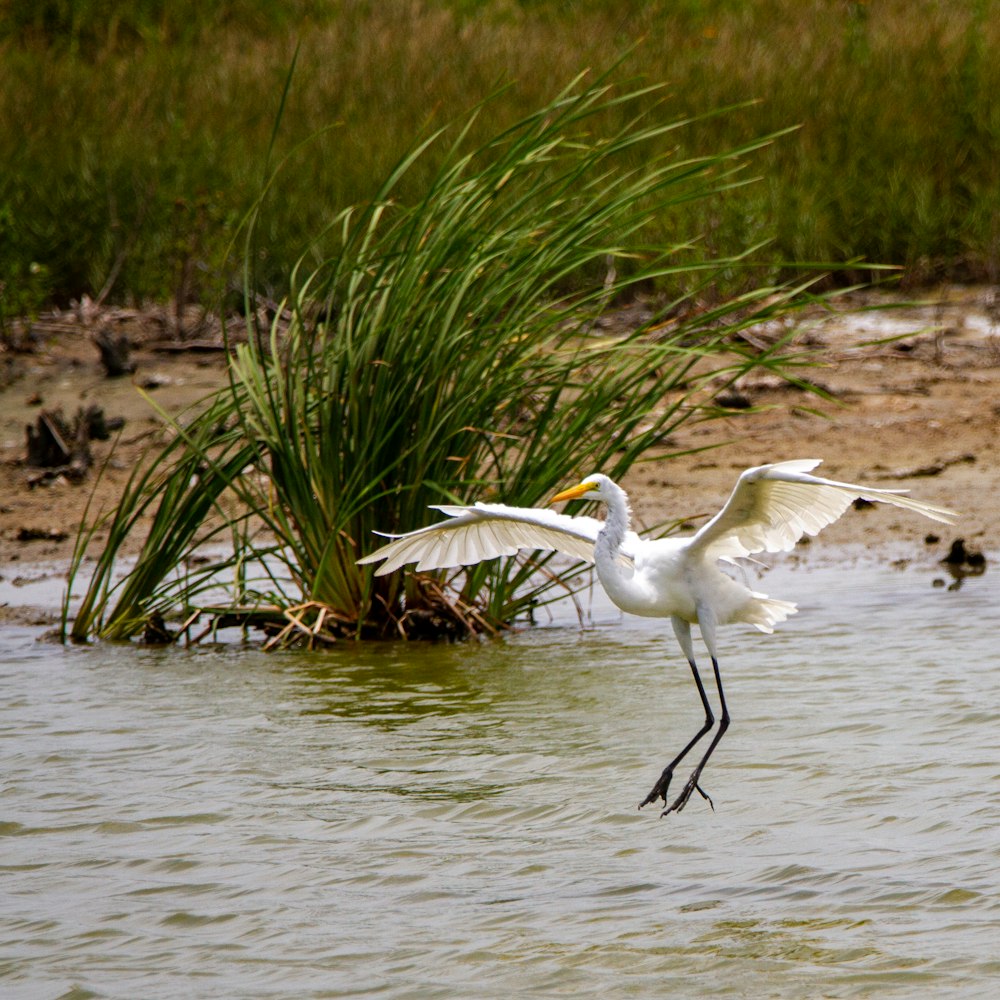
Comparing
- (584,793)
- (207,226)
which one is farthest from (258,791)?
(207,226)

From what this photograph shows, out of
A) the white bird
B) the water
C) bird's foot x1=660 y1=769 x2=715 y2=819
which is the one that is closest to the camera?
the water

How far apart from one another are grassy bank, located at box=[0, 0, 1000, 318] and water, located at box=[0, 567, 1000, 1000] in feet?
10.7

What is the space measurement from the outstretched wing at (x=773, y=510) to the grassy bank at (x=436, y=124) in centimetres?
361

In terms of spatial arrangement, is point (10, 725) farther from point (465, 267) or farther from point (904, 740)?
point (904, 740)

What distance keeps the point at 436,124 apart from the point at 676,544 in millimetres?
8793

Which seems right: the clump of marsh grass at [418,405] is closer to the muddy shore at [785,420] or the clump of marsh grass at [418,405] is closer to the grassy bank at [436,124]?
the muddy shore at [785,420]

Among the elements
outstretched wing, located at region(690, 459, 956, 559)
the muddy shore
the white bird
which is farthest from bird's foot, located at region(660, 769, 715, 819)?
the muddy shore

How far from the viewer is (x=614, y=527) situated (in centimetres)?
476

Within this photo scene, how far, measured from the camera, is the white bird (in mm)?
4543

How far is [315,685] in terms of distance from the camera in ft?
19.4

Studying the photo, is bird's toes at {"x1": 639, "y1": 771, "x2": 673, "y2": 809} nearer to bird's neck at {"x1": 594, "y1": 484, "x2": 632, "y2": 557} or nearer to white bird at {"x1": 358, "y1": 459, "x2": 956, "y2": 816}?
white bird at {"x1": 358, "y1": 459, "x2": 956, "y2": 816}

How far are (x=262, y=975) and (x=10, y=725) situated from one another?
235cm

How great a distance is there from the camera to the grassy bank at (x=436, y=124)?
422 inches

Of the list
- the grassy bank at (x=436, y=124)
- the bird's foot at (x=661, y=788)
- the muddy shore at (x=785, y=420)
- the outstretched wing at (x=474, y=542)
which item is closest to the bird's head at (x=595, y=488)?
the outstretched wing at (x=474, y=542)
